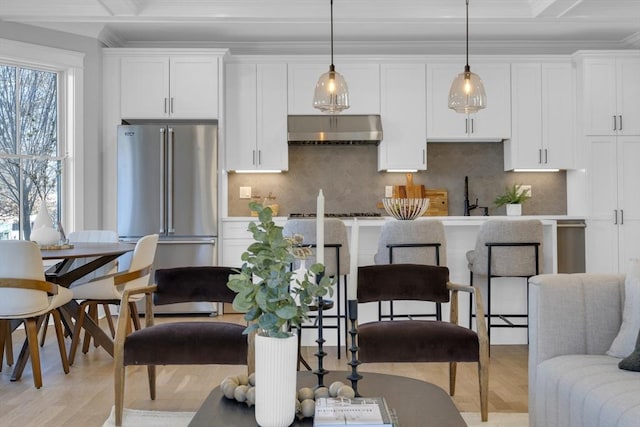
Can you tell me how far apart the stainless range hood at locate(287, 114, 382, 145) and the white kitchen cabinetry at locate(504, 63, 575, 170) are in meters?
1.49

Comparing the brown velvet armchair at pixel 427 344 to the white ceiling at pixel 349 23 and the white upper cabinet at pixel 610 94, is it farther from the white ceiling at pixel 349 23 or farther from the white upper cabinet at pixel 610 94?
the white upper cabinet at pixel 610 94

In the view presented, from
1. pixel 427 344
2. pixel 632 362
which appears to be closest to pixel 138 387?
pixel 427 344

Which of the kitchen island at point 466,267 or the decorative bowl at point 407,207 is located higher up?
the decorative bowl at point 407,207

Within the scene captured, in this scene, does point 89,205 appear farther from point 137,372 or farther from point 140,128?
point 137,372

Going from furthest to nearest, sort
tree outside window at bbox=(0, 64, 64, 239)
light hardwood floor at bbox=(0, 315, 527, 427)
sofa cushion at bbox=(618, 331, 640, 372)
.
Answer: tree outside window at bbox=(0, 64, 64, 239), light hardwood floor at bbox=(0, 315, 527, 427), sofa cushion at bbox=(618, 331, 640, 372)

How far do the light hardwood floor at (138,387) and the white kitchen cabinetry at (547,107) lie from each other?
2578mm

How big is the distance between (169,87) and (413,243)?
10.3 feet

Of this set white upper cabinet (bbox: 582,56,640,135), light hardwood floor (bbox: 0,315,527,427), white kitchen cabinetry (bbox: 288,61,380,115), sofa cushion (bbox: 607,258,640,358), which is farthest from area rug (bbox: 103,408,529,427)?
white upper cabinet (bbox: 582,56,640,135)

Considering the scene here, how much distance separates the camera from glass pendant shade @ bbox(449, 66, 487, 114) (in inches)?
149

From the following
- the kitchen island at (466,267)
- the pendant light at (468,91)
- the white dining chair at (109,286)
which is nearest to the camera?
the white dining chair at (109,286)

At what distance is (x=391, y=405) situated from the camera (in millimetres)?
1560

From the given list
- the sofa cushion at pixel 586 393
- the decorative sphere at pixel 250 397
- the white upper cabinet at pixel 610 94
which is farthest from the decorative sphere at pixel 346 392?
the white upper cabinet at pixel 610 94

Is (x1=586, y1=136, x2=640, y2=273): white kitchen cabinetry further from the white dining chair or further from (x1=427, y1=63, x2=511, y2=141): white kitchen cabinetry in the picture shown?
the white dining chair

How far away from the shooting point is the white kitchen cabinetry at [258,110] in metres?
5.70
